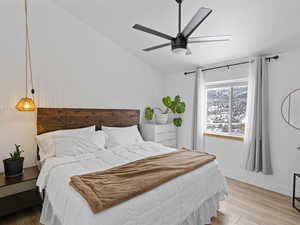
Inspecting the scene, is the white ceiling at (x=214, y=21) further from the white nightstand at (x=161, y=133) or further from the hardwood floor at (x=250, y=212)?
the hardwood floor at (x=250, y=212)

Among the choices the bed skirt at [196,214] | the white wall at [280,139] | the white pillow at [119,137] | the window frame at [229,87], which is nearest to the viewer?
the bed skirt at [196,214]

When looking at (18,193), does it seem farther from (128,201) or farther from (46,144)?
(128,201)

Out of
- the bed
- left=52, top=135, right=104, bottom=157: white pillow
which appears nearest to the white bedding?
the bed

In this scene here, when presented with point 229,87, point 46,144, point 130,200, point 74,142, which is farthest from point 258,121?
point 46,144

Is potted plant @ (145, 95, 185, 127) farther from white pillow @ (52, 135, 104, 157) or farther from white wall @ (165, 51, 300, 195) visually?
white pillow @ (52, 135, 104, 157)

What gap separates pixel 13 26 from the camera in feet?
7.78

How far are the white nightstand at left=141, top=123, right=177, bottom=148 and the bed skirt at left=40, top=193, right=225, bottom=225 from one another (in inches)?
75.0

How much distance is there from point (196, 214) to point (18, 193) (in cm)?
212

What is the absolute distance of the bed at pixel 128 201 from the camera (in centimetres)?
120

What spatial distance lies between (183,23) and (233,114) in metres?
2.07

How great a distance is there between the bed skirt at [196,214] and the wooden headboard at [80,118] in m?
1.22

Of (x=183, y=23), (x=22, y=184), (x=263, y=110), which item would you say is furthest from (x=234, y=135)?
(x=22, y=184)

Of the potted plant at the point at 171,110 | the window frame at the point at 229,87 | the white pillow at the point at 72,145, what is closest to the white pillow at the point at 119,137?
the white pillow at the point at 72,145

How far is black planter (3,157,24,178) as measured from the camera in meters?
2.05
